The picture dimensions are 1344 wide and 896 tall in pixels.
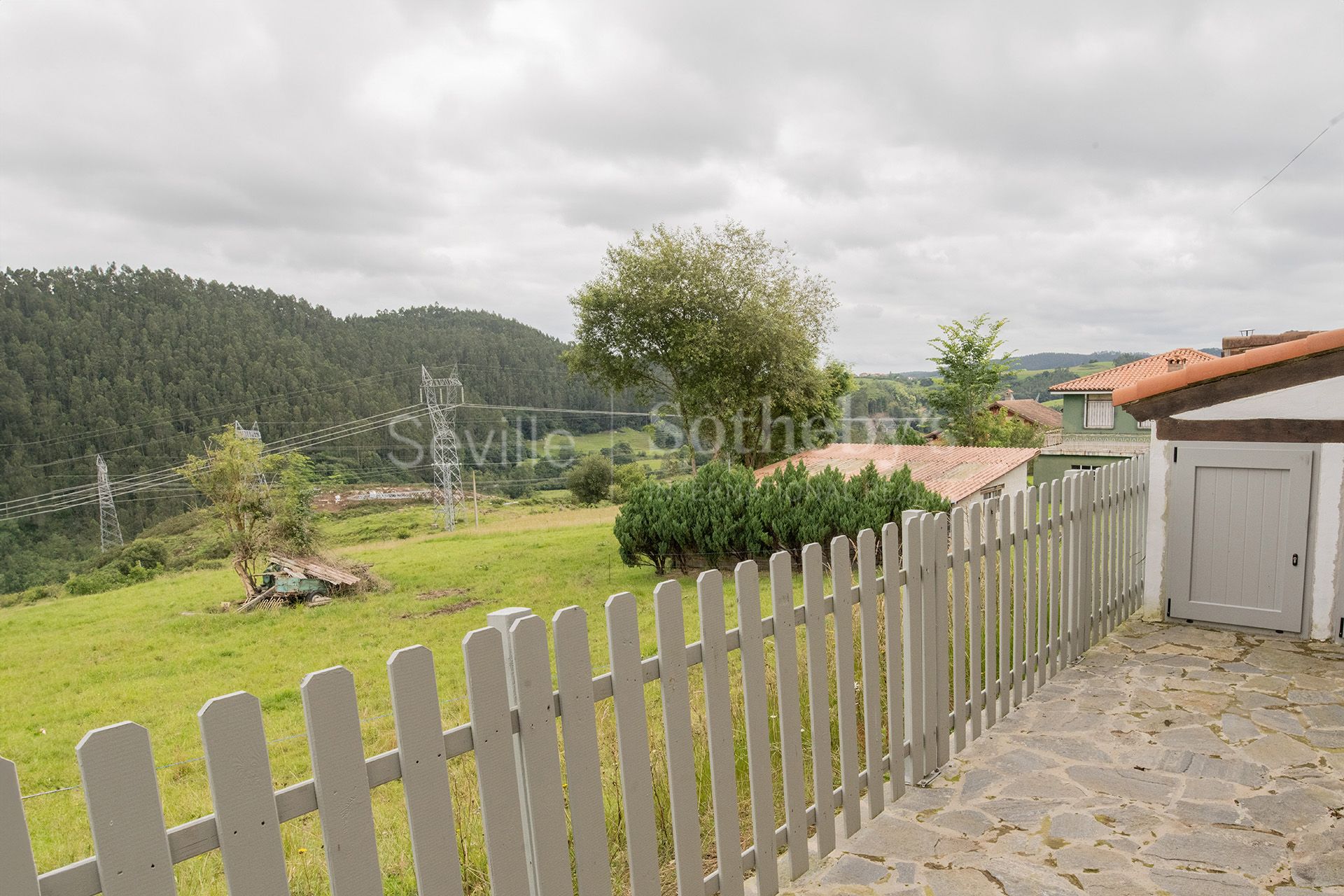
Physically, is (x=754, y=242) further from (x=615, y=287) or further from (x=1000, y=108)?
(x=1000, y=108)

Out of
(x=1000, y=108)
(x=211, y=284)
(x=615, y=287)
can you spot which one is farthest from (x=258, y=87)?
(x=1000, y=108)

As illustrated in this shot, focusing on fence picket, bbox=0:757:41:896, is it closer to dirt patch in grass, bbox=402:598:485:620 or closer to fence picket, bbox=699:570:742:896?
fence picket, bbox=699:570:742:896

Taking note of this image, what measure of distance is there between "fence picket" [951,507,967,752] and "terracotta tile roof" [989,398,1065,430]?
37.8 meters

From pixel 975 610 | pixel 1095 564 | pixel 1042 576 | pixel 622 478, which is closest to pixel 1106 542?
pixel 1095 564

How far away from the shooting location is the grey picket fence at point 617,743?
1.19 metres

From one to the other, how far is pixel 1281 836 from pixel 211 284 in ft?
190

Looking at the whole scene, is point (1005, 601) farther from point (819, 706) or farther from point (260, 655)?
point (260, 655)

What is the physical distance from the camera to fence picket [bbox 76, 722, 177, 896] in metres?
1.08

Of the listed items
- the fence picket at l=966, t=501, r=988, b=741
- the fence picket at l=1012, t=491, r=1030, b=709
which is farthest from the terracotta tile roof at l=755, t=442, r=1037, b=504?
the fence picket at l=966, t=501, r=988, b=741

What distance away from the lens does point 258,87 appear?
77.2m

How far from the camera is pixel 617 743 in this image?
246 cm

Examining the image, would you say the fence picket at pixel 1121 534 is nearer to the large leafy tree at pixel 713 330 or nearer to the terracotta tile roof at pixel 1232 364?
the terracotta tile roof at pixel 1232 364

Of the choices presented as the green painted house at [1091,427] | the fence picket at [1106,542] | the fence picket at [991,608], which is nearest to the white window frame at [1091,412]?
the green painted house at [1091,427]

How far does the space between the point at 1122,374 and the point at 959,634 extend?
128 ft
